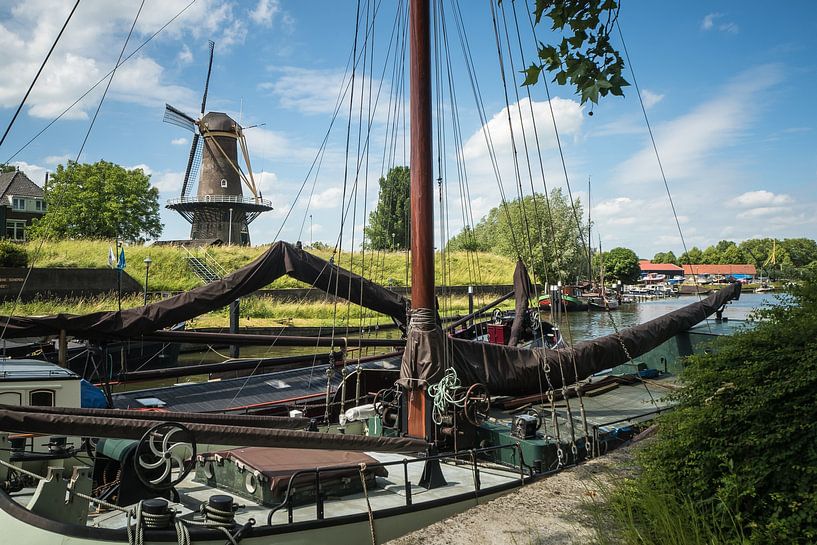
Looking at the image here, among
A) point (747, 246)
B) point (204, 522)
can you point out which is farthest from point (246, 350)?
point (747, 246)

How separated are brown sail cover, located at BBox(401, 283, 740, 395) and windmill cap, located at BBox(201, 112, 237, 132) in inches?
2000

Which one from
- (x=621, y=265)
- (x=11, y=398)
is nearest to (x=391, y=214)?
(x=621, y=265)

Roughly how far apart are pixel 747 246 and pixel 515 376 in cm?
16382

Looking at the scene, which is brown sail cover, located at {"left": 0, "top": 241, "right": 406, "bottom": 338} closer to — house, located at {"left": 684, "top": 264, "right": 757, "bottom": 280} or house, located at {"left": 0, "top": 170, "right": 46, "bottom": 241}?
house, located at {"left": 0, "top": 170, "right": 46, "bottom": 241}

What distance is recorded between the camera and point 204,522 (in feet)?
17.7

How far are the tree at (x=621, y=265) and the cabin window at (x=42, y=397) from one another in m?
94.9

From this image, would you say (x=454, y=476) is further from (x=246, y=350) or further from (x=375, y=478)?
(x=246, y=350)

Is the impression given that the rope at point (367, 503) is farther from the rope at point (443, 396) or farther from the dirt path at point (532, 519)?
the rope at point (443, 396)

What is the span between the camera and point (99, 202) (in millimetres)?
51844

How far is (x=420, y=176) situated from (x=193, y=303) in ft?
14.7

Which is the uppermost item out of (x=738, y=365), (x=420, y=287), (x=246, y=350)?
(x=420, y=287)

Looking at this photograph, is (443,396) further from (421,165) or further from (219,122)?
(219,122)

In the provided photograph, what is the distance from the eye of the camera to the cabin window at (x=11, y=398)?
8570 mm

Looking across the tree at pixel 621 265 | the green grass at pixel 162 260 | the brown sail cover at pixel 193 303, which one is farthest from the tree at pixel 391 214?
the brown sail cover at pixel 193 303
